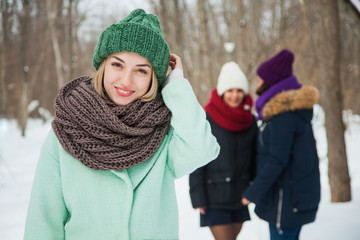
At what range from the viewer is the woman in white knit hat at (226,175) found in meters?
2.46

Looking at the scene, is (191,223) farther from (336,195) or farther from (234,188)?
(336,195)

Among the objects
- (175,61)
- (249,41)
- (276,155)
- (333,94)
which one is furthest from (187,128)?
(249,41)

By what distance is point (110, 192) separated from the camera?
124 centimetres

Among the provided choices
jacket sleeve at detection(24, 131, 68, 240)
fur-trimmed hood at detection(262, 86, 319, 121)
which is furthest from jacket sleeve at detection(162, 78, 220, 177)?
fur-trimmed hood at detection(262, 86, 319, 121)

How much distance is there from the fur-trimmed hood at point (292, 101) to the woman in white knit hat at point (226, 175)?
395 mm

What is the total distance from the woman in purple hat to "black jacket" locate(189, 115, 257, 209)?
260 mm

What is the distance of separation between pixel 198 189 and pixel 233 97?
1.03 m

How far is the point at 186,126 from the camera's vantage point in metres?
1.25

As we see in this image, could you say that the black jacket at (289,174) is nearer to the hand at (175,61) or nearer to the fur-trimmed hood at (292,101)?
the fur-trimmed hood at (292,101)

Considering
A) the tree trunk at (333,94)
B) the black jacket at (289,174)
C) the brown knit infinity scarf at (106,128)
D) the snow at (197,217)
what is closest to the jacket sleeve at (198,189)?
the black jacket at (289,174)

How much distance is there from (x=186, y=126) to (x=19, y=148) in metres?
11.0

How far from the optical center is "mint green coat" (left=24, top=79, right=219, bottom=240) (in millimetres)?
1202

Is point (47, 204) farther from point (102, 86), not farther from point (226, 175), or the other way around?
point (226, 175)

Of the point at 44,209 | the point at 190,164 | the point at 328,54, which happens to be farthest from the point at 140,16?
the point at 328,54
